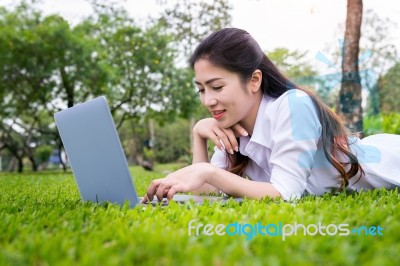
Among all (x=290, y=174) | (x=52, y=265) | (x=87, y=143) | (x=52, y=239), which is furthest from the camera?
(x=290, y=174)

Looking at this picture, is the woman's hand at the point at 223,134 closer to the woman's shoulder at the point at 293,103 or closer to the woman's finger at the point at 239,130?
the woman's finger at the point at 239,130

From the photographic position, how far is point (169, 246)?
1.26 meters

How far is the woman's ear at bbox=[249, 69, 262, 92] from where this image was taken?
2.75 m

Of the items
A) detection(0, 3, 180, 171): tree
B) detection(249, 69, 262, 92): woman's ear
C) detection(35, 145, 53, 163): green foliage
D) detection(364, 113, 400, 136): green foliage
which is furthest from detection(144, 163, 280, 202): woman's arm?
detection(35, 145, 53, 163): green foliage

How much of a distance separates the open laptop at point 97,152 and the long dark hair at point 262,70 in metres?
0.86

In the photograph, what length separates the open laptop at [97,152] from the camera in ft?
6.82

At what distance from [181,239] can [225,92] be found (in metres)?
1.37

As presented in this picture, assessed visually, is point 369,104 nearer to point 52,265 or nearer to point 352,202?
point 352,202

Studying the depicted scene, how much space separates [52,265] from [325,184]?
2.10 metres

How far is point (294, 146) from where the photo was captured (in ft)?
7.86

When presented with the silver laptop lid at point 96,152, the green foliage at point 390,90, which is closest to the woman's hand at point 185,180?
the silver laptop lid at point 96,152

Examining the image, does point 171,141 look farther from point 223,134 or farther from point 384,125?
point 223,134

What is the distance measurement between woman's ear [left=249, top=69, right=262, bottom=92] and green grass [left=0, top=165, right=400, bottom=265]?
0.94m

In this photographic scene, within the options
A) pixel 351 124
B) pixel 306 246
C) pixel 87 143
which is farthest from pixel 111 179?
pixel 351 124
